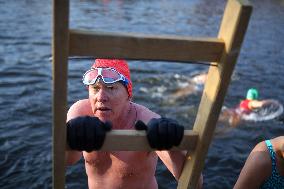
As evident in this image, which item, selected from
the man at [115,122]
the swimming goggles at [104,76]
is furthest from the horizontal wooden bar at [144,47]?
the swimming goggles at [104,76]

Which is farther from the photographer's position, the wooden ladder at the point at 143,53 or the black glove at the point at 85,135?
the black glove at the point at 85,135

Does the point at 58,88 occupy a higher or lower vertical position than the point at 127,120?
higher

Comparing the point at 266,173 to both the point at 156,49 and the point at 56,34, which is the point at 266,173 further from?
the point at 56,34

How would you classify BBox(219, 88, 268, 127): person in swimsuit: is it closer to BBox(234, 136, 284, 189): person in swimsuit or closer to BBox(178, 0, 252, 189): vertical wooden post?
BBox(234, 136, 284, 189): person in swimsuit

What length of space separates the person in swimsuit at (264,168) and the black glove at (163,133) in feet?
3.62

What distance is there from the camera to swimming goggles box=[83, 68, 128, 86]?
3.22m

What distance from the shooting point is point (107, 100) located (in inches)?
122

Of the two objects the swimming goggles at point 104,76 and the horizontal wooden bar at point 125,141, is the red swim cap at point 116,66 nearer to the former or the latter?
the swimming goggles at point 104,76

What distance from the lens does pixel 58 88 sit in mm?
1804

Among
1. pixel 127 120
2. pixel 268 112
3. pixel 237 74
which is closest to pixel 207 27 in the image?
pixel 237 74

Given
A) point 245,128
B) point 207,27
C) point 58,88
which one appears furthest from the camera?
point 207,27

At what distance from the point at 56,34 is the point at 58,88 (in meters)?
0.24

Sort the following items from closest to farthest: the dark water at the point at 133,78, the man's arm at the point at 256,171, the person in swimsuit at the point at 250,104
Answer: the man's arm at the point at 256,171 → the dark water at the point at 133,78 → the person in swimsuit at the point at 250,104

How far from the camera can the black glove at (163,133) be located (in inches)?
80.7
